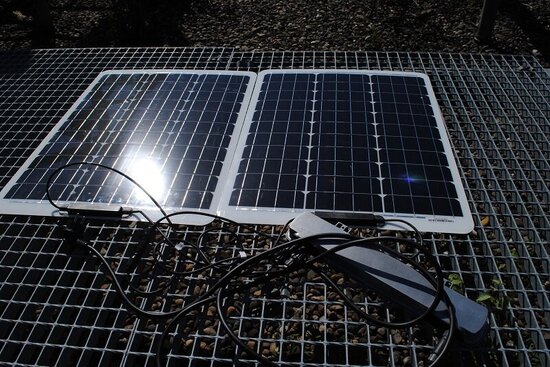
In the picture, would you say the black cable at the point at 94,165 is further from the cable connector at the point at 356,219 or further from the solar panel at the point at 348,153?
the cable connector at the point at 356,219

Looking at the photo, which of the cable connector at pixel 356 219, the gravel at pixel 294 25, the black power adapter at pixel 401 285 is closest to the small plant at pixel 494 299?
the black power adapter at pixel 401 285

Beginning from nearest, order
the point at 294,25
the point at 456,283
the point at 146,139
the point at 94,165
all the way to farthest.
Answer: the point at 456,283, the point at 94,165, the point at 146,139, the point at 294,25

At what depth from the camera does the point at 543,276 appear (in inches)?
80.1

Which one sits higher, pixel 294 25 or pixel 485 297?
pixel 485 297

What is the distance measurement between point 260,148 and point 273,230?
488 mm

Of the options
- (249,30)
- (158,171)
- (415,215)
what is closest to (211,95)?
(158,171)

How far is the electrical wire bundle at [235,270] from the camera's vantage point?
5.64ft

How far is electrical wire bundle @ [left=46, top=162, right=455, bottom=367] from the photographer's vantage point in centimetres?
172

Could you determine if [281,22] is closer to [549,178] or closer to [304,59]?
[304,59]

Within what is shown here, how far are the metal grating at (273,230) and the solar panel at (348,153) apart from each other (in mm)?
159

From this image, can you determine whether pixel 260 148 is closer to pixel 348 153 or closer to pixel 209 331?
pixel 348 153

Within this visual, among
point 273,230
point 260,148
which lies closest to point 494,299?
point 273,230

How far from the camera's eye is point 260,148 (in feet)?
8.67

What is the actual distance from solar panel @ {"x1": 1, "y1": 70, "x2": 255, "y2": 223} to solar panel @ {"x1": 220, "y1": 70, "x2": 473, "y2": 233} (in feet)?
0.58
